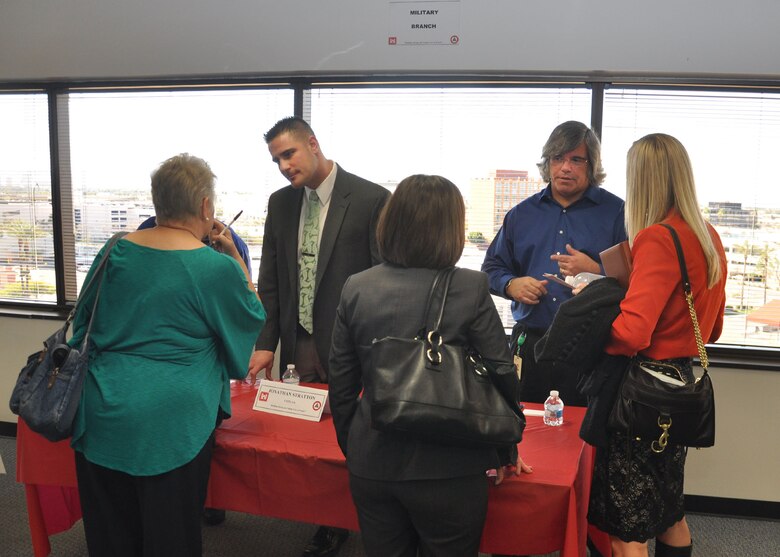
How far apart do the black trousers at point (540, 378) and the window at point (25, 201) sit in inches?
118

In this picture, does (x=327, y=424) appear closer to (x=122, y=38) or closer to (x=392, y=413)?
(x=392, y=413)

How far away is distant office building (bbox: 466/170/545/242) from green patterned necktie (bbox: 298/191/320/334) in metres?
1.12

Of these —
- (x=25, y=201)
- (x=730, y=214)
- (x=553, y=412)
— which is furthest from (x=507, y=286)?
(x=25, y=201)

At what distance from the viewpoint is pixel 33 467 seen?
2006mm

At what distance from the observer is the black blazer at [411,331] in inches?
51.8

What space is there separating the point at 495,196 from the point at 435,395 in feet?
7.12

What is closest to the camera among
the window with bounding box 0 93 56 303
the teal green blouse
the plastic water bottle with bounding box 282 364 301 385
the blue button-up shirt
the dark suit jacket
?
the teal green blouse

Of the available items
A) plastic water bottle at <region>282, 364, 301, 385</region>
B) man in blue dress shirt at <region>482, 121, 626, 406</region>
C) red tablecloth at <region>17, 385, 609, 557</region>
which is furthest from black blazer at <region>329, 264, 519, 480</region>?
man in blue dress shirt at <region>482, 121, 626, 406</region>

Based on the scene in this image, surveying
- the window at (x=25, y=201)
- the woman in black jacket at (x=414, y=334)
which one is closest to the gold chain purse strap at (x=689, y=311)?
the woman in black jacket at (x=414, y=334)

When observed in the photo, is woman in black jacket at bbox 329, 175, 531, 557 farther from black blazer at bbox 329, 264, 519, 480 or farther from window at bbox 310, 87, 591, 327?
window at bbox 310, 87, 591, 327

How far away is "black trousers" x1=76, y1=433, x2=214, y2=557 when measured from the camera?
64.0 inches

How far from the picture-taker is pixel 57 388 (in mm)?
1569

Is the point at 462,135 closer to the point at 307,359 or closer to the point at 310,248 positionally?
the point at 310,248

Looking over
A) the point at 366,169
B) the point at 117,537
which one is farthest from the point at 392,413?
the point at 366,169
